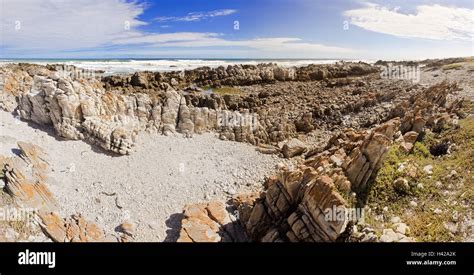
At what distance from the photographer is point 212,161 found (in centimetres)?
2702

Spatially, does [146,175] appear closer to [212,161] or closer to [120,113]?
[212,161]

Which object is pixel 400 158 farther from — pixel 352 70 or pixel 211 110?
pixel 352 70

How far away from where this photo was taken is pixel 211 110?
32938 mm

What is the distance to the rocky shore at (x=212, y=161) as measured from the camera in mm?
16328

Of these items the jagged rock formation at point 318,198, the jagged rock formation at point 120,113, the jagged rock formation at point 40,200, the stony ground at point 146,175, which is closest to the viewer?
the jagged rock formation at point 318,198

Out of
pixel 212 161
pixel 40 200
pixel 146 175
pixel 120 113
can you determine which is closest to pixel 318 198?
pixel 212 161

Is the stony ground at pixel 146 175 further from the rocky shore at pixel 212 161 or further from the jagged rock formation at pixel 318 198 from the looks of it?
the jagged rock formation at pixel 318 198

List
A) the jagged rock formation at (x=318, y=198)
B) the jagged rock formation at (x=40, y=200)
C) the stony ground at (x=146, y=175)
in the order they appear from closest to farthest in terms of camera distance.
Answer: the jagged rock formation at (x=318, y=198)
the jagged rock formation at (x=40, y=200)
the stony ground at (x=146, y=175)

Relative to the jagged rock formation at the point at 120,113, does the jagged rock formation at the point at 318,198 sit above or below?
below

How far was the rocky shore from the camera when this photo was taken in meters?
16.3

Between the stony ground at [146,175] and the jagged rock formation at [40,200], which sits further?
the stony ground at [146,175]

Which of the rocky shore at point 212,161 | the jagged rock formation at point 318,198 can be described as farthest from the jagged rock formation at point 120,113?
the jagged rock formation at point 318,198

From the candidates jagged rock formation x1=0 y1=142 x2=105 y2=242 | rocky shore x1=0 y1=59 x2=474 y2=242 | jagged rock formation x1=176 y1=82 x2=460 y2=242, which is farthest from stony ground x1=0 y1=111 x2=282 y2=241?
jagged rock formation x1=176 y1=82 x2=460 y2=242
